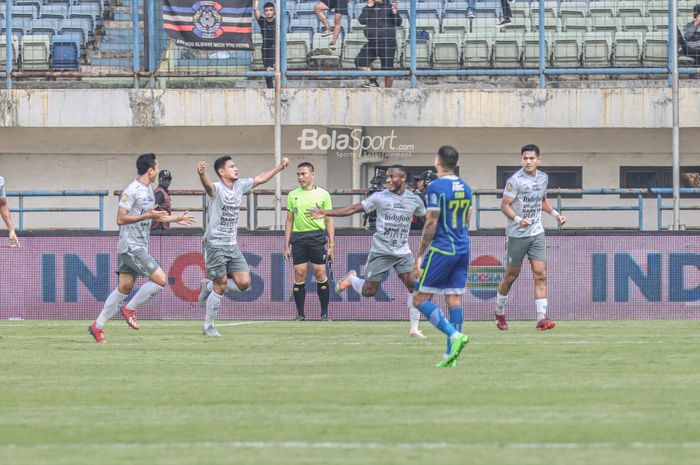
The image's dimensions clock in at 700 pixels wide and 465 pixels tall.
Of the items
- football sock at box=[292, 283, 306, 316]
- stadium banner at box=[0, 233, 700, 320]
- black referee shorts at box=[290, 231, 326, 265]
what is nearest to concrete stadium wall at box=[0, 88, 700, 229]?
stadium banner at box=[0, 233, 700, 320]

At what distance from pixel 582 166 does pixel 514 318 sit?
24.8 ft

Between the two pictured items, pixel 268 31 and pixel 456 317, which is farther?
pixel 268 31

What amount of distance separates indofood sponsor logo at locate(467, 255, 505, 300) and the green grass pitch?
21.6 ft

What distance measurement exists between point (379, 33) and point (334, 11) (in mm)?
1110

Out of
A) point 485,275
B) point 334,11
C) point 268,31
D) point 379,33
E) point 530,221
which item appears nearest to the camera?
point 530,221

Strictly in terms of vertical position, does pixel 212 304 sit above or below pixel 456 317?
below

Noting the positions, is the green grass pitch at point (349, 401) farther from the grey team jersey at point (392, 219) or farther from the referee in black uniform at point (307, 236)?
the referee in black uniform at point (307, 236)

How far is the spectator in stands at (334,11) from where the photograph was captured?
88.9 feet

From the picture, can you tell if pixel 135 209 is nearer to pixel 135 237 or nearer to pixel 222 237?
pixel 135 237

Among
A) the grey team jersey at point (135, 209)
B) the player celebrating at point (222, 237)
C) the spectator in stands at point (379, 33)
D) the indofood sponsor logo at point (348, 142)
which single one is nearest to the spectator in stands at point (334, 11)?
the spectator in stands at point (379, 33)

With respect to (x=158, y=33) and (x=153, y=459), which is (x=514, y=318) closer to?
(x=158, y=33)

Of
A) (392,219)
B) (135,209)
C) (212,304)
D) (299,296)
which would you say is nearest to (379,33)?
(299,296)

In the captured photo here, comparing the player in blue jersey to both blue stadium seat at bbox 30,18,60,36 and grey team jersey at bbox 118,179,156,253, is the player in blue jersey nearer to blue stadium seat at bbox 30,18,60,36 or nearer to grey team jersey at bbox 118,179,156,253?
grey team jersey at bbox 118,179,156,253

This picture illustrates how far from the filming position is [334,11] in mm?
27156
